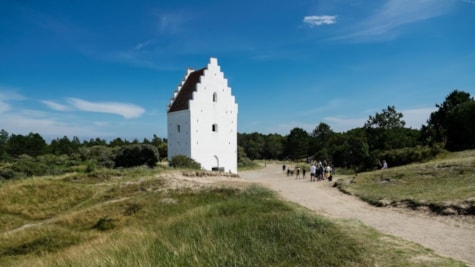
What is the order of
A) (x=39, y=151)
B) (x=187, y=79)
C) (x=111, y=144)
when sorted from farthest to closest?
(x=111, y=144) → (x=39, y=151) → (x=187, y=79)

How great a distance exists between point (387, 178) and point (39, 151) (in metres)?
68.0

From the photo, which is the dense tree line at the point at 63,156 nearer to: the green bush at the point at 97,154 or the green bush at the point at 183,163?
the green bush at the point at 97,154

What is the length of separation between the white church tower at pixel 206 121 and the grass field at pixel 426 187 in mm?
16610

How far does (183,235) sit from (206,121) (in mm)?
26576

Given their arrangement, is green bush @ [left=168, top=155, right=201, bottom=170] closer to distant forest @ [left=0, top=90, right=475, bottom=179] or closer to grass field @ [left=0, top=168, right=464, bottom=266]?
distant forest @ [left=0, top=90, right=475, bottom=179]

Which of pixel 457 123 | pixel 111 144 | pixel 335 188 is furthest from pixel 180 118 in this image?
pixel 111 144

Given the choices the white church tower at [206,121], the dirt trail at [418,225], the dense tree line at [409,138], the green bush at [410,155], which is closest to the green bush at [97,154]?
the white church tower at [206,121]

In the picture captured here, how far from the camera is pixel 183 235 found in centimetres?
802

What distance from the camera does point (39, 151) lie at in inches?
2611

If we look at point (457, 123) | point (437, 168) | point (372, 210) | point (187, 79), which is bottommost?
point (372, 210)

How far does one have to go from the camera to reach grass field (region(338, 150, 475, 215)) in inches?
467

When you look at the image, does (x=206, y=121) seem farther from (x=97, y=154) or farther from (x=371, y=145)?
(x=97, y=154)

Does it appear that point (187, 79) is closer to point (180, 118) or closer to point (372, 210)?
point (180, 118)

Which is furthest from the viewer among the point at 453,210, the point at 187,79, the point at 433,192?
the point at 187,79
